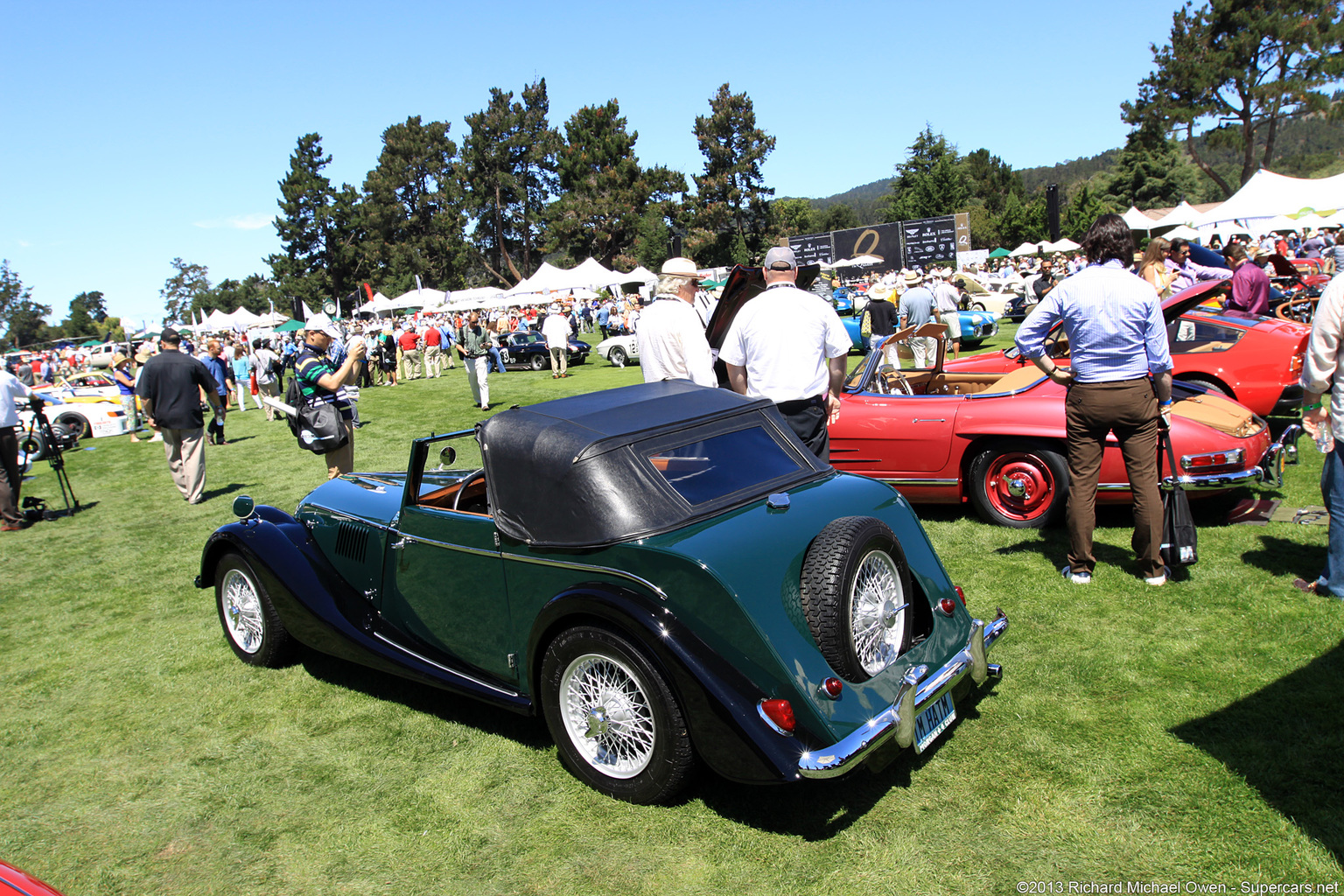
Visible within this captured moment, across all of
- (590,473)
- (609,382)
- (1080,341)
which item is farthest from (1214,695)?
(609,382)

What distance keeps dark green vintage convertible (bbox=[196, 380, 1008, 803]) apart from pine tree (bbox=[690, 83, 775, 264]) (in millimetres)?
68588

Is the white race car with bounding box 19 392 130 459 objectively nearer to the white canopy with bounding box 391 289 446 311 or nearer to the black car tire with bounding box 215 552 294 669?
the black car tire with bounding box 215 552 294 669

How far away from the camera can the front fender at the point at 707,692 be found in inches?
108

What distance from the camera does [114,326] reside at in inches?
3799

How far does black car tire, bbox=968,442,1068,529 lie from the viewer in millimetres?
5930

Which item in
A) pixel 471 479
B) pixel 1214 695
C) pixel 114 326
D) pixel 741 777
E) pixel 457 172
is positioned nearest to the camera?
pixel 741 777

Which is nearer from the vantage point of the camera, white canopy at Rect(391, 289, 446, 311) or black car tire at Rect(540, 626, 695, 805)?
black car tire at Rect(540, 626, 695, 805)

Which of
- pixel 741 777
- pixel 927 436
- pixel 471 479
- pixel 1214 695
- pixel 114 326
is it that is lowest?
pixel 1214 695

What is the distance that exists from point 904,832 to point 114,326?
11508cm

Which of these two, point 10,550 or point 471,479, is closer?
point 471,479

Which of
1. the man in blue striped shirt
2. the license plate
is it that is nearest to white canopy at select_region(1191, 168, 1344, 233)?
the man in blue striped shirt

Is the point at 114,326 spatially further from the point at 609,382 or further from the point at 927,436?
the point at 927,436

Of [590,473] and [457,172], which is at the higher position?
[457,172]

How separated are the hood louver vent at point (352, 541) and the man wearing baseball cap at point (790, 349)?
96.1 inches
